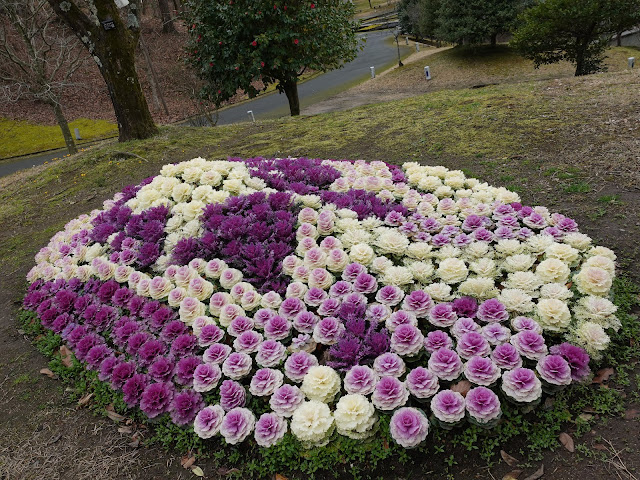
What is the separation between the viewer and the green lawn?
21.2 metres

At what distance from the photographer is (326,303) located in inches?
112

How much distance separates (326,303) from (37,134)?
1058 inches

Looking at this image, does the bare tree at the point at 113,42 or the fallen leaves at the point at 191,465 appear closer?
the fallen leaves at the point at 191,465

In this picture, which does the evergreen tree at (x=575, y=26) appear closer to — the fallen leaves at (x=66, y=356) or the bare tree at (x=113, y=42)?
the bare tree at (x=113, y=42)

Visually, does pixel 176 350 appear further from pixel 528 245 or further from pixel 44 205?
pixel 44 205

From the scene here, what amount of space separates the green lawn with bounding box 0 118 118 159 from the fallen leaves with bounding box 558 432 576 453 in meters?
24.0

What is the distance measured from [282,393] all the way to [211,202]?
6.91ft

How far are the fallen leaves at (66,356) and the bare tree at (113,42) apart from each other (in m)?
6.46

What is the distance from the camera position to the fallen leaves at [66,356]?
3318 mm

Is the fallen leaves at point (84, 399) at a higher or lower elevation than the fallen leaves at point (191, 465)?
higher

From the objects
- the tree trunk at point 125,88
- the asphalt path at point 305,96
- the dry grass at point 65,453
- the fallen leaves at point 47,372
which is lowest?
the dry grass at point 65,453

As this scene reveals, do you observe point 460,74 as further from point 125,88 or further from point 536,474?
point 536,474

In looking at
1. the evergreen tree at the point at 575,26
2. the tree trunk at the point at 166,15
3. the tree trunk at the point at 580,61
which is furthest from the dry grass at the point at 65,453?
the tree trunk at the point at 166,15

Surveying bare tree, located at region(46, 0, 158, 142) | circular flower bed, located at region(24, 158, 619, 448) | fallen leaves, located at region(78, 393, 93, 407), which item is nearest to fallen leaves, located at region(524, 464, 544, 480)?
circular flower bed, located at region(24, 158, 619, 448)
